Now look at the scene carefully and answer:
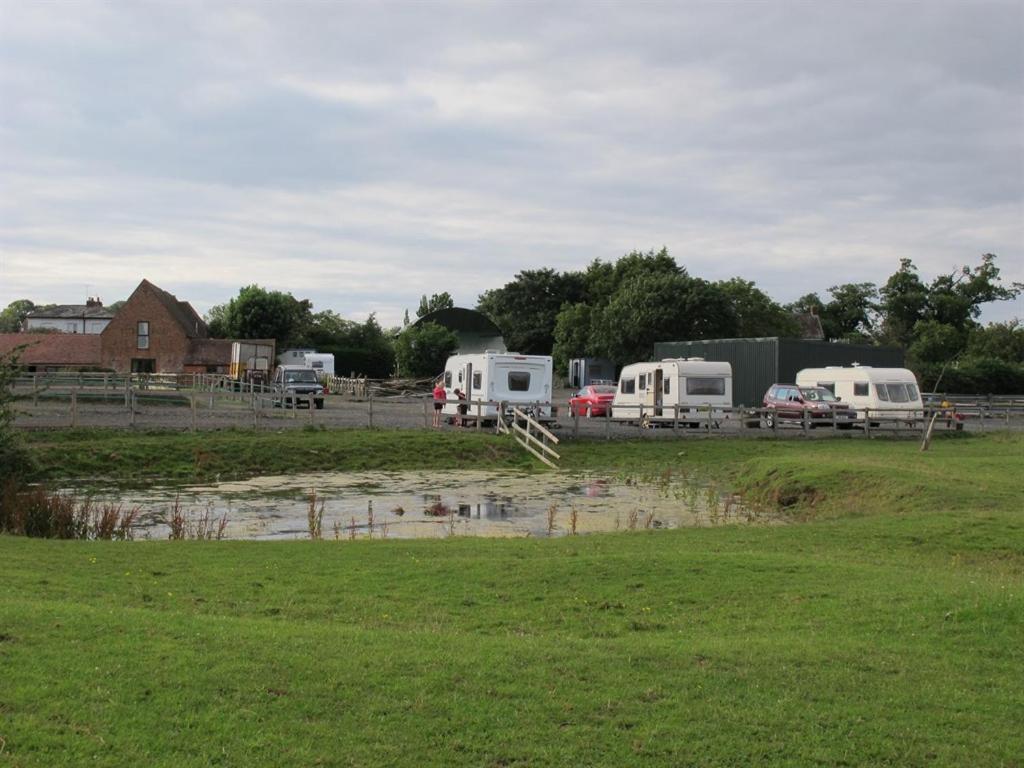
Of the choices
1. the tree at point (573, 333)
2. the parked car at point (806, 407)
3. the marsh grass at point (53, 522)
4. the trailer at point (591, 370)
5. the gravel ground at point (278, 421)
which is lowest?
the marsh grass at point (53, 522)

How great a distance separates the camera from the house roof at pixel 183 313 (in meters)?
78.1

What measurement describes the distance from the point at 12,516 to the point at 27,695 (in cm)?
1009

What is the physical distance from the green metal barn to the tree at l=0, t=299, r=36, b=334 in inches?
4641

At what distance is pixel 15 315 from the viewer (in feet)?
507

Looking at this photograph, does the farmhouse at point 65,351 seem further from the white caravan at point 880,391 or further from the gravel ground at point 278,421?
the white caravan at point 880,391

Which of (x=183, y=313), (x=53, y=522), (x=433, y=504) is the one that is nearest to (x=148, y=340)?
(x=183, y=313)

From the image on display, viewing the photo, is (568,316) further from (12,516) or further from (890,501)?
(12,516)

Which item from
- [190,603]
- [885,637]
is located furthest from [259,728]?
[885,637]

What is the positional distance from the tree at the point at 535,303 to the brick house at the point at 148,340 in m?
29.7

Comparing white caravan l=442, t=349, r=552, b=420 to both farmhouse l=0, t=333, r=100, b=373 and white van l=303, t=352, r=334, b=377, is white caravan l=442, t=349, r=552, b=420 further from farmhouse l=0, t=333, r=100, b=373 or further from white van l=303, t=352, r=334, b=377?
farmhouse l=0, t=333, r=100, b=373

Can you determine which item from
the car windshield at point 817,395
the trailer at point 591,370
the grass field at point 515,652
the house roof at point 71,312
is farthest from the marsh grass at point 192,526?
the house roof at point 71,312

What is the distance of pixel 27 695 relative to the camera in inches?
237

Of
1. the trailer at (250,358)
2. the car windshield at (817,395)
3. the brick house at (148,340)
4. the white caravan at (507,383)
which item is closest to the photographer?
the white caravan at (507,383)

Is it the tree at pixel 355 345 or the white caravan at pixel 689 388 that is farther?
the tree at pixel 355 345
